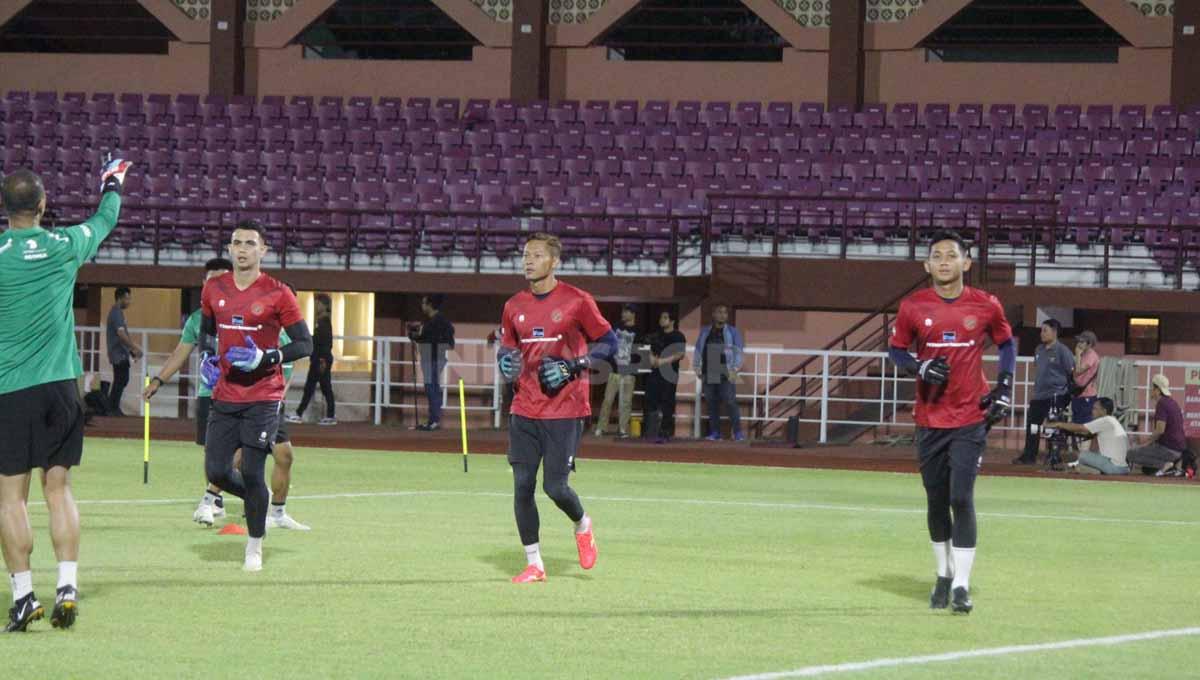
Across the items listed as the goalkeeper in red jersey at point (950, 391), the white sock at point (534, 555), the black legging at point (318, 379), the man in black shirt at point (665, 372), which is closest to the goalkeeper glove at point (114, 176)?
the white sock at point (534, 555)

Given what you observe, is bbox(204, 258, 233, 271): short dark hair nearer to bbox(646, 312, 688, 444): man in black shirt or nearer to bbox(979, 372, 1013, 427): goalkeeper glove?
bbox(979, 372, 1013, 427): goalkeeper glove

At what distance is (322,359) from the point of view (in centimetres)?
2744

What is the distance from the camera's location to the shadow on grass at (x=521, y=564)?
445 inches

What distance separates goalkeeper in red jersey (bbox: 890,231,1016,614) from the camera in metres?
10.1

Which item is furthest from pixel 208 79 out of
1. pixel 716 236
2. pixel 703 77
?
pixel 716 236

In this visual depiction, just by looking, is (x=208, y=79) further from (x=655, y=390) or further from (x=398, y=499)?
(x=398, y=499)

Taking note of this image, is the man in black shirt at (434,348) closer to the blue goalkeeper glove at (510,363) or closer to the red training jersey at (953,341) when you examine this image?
the blue goalkeeper glove at (510,363)

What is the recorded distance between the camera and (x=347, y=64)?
39969mm

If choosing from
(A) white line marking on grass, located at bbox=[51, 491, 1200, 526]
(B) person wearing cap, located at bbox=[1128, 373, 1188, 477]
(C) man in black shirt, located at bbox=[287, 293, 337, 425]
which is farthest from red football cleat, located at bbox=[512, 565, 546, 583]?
(C) man in black shirt, located at bbox=[287, 293, 337, 425]

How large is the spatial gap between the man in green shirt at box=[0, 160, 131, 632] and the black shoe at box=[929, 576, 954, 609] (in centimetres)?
458

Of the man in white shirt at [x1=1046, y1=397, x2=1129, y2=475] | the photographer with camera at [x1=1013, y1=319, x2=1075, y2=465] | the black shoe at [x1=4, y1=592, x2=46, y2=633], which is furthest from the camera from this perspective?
the photographer with camera at [x1=1013, y1=319, x2=1075, y2=465]

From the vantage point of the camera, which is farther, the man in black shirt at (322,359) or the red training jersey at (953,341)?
the man in black shirt at (322,359)

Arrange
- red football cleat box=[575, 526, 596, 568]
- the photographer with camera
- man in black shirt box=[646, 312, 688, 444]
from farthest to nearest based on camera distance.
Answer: man in black shirt box=[646, 312, 688, 444] → the photographer with camera → red football cleat box=[575, 526, 596, 568]

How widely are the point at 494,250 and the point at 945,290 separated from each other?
68.5ft
